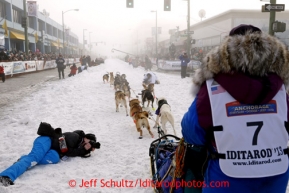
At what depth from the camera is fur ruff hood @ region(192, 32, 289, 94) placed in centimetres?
155

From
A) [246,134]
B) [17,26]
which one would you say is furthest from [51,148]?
[17,26]

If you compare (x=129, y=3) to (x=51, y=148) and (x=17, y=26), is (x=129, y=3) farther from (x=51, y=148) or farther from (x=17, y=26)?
(x=17, y=26)

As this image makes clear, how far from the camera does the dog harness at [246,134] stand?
1544 mm

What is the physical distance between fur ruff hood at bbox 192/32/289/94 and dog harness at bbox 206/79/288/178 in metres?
0.11

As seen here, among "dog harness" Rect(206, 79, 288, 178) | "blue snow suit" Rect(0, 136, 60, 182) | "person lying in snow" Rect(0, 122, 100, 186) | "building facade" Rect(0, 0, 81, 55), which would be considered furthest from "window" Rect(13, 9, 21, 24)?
"dog harness" Rect(206, 79, 288, 178)

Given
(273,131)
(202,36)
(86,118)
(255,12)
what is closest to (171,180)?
(273,131)

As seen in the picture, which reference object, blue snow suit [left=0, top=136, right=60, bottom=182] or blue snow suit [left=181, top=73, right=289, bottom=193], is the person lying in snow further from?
blue snow suit [left=181, top=73, right=289, bottom=193]

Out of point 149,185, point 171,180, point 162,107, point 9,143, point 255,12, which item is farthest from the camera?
point 255,12

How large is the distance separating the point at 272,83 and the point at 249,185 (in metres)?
0.61

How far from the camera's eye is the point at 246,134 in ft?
5.06

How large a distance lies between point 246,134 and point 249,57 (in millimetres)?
437

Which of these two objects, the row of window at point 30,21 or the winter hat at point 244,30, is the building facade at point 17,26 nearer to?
the row of window at point 30,21

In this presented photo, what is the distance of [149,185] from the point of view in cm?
346

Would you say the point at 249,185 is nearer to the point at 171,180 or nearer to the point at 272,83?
the point at 272,83
